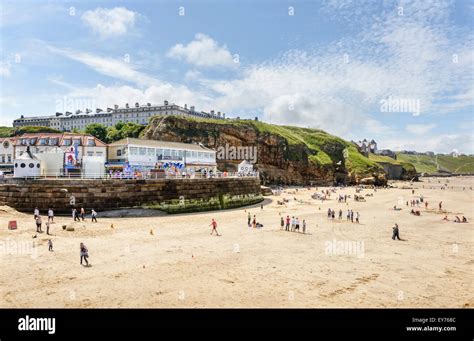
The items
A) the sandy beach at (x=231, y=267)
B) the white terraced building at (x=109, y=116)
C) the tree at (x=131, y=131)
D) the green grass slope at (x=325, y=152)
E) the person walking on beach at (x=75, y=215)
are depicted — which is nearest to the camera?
the sandy beach at (x=231, y=267)

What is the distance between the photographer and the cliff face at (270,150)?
236 ft

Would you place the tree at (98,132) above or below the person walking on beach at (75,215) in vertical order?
above

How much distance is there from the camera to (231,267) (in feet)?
52.8

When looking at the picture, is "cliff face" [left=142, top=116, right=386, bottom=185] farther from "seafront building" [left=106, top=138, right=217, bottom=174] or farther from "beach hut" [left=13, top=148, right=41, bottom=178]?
"beach hut" [left=13, top=148, right=41, bottom=178]

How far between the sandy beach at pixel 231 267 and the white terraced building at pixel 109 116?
97618 mm

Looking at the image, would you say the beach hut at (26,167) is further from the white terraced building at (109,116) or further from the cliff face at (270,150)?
the white terraced building at (109,116)

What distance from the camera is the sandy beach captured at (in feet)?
40.1

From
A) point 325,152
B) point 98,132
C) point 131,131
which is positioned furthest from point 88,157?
point 325,152

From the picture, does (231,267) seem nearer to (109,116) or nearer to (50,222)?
(50,222)

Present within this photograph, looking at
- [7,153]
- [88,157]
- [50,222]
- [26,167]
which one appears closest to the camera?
[50,222]

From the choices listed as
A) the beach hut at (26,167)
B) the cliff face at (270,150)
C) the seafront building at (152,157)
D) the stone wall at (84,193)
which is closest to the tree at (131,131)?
the cliff face at (270,150)

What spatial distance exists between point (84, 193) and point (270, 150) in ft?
202

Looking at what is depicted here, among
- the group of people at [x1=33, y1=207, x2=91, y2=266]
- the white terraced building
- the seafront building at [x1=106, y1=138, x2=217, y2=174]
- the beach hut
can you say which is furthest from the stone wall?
the white terraced building

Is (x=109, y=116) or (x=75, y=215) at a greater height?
(x=109, y=116)
